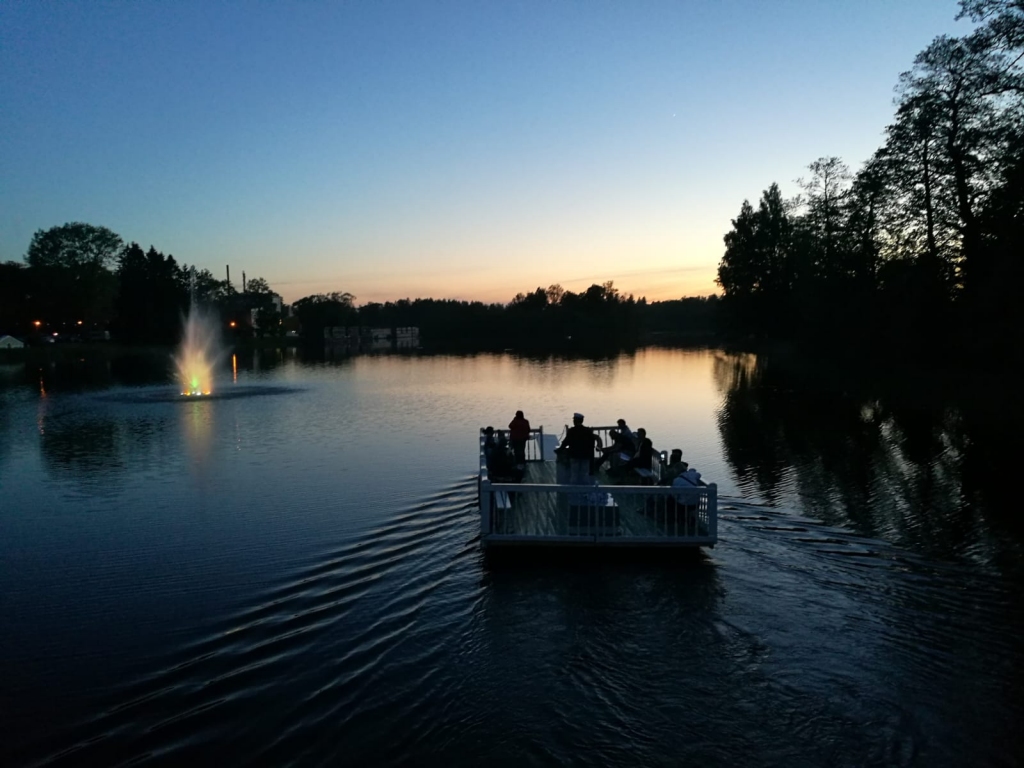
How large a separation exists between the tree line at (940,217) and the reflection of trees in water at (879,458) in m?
6.00

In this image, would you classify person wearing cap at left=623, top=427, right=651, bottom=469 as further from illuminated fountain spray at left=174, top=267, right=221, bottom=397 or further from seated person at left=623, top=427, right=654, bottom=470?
illuminated fountain spray at left=174, top=267, right=221, bottom=397

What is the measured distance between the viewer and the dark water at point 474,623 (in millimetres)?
6559

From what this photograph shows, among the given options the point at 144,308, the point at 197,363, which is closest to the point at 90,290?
the point at 144,308

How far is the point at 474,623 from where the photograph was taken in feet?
29.6

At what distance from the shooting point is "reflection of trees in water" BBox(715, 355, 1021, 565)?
14.0 meters

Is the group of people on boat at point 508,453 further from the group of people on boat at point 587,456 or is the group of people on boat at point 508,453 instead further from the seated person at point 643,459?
the seated person at point 643,459

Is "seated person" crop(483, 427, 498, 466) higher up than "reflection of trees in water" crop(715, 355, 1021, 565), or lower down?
higher up

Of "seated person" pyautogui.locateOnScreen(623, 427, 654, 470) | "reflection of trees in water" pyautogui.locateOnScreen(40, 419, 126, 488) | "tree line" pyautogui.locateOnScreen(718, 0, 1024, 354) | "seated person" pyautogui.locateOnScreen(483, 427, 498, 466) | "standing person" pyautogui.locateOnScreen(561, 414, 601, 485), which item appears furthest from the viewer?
"tree line" pyautogui.locateOnScreen(718, 0, 1024, 354)

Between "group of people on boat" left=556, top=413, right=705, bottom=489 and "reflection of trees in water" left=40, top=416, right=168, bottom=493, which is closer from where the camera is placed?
"group of people on boat" left=556, top=413, right=705, bottom=489

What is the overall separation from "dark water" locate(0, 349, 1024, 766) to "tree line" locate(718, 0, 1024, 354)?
1637cm

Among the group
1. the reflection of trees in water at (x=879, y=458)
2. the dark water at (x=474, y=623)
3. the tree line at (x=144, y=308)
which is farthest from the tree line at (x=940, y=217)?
the tree line at (x=144, y=308)

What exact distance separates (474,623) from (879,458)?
1634cm

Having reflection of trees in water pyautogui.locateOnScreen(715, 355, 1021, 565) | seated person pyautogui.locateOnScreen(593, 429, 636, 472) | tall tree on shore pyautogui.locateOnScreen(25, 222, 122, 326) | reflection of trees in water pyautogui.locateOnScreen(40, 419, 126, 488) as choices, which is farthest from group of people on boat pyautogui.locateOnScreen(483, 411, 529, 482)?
tall tree on shore pyautogui.locateOnScreen(25, 222, 122, 326)

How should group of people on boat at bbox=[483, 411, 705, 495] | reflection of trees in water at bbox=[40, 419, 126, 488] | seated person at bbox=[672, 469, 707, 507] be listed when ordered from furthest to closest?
1. reflection of trees in water at bbox=[40, 419, 126, 488]
2. group of people on boat at bbox=[483, 411, 705, 495]
3. seated person at bbox=[672, 469, 707, 507]
